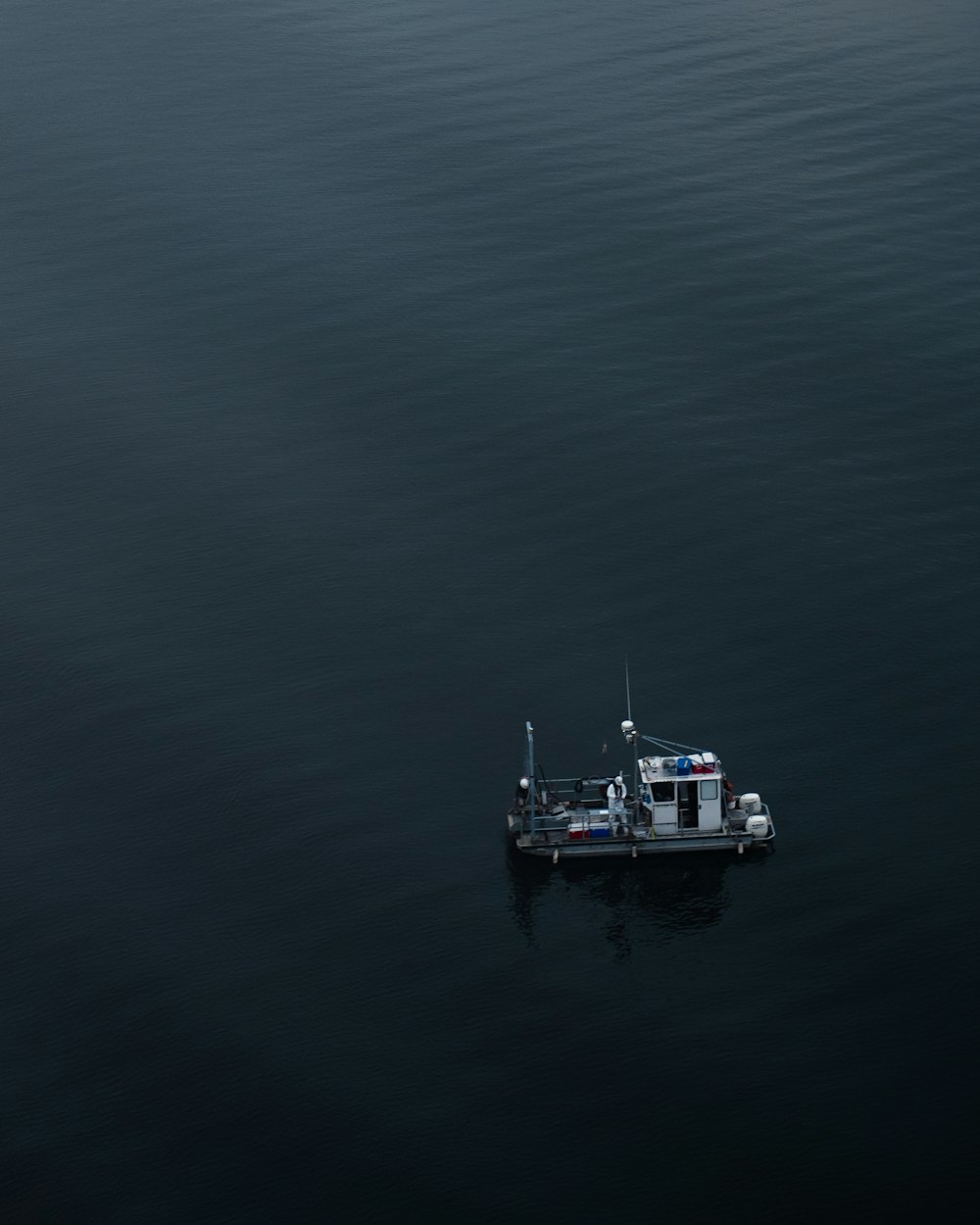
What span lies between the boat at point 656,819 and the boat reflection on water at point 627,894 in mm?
851

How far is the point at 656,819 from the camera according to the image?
385 feet

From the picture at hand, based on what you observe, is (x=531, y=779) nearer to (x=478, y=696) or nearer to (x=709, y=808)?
(x=709, y=808)

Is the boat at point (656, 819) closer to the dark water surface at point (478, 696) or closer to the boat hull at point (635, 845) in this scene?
the boat hull at point (635, 845)

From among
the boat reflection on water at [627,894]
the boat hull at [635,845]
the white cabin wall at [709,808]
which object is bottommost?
the boat reflection on water at [627,894]

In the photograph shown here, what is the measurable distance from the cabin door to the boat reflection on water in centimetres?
215

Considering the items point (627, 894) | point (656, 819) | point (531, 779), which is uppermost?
point (531, 779)

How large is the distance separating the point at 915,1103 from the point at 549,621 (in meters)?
50.8

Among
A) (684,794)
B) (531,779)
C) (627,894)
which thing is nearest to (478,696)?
(531,779)

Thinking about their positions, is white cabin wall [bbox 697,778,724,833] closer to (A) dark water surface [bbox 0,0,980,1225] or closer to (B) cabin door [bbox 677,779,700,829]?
(B) cabin door [bbox 677,779,700,829]

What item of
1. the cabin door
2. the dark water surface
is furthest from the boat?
the dark water surface

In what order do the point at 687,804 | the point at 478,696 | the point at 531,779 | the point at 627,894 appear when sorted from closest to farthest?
the point at 627,894
the point at 531,779
the point at 687,804
the point at 478,696

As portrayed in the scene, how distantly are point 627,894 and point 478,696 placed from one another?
70.4ft

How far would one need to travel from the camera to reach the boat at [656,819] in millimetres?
116625

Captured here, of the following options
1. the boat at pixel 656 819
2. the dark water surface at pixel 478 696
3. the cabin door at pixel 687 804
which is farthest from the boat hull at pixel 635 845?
the dark water surface at pixel 478 696
